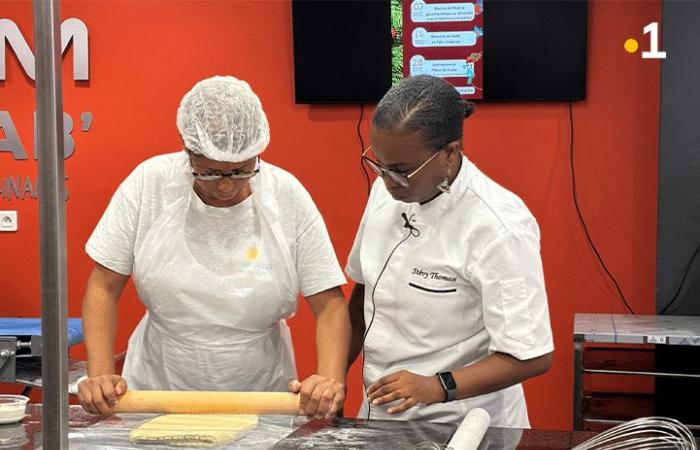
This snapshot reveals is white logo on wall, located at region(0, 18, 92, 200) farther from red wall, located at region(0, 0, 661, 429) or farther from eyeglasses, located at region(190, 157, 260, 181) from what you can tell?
eyeglasses, located at region(190, 157, 260, 181)

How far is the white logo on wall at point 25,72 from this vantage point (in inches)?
150

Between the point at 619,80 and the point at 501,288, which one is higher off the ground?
the point at 619,80

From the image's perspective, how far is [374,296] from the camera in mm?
1771

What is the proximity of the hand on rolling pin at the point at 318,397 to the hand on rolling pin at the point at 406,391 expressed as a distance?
12 cm

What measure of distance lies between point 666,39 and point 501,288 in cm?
205

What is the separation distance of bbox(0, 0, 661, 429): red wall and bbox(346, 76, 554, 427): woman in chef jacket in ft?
5.93

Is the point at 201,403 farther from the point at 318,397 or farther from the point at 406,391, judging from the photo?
the point at 406,391

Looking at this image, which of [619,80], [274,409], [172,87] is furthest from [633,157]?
[274,409]

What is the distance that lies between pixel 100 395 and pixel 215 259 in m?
0.40

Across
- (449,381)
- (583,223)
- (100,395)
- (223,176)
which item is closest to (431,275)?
(449,381)

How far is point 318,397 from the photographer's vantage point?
162 centimetres

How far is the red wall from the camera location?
347 centimetres

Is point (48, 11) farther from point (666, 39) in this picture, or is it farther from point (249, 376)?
point (666, 39)

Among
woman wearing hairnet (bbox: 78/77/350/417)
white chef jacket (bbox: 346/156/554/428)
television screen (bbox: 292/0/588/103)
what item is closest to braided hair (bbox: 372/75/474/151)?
white chef jacket (bbox: 346/156/554/428)
